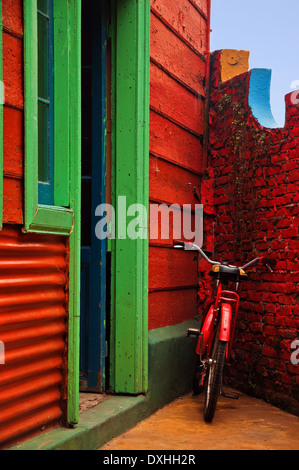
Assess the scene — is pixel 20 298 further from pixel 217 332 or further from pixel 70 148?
pixel 217 332

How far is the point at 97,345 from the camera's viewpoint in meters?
3.74

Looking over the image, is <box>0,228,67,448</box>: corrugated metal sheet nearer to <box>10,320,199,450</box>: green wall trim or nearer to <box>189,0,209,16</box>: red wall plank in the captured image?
<box>10,320,199,450</box>: green wall trim

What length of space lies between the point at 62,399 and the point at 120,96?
2.19 meters

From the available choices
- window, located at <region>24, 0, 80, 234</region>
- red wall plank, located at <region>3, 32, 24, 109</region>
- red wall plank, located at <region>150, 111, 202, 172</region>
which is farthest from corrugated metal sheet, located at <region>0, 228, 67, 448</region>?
red wall plank, located at <region>150, 111, 202, 172</region>

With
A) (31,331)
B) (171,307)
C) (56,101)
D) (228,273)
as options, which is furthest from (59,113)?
(171,307)

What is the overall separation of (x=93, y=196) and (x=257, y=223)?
1.52 m

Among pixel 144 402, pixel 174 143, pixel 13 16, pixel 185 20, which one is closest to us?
pixel 13 16

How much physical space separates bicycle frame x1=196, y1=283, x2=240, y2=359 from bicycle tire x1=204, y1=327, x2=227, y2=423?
0.09 meters

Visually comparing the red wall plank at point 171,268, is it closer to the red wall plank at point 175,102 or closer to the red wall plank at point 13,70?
the red wall plank at point 175,102

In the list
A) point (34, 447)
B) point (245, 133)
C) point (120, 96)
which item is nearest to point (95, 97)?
point (120, 96)

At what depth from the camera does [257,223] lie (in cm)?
445

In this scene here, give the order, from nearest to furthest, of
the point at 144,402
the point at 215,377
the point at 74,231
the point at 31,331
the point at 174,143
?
the point at 31,331, the point at 74,231, the point at 215,377, the point at 144,402, the point at 174,143

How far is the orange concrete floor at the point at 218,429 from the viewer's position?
10.6ft
